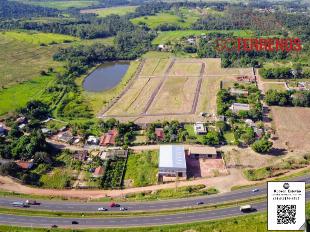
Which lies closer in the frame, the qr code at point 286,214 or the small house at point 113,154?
the qr code at point 286,214

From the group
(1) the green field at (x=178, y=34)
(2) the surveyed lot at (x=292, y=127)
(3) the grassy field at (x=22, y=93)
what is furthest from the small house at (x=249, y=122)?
(1) the green field at (x=178, y=34)

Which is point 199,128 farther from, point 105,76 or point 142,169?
point 105,76

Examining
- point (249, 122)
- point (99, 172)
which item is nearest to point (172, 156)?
point (99, 172)

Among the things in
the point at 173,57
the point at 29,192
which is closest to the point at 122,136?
the point at 29,192

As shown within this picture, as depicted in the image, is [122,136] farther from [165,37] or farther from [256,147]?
[165,37]

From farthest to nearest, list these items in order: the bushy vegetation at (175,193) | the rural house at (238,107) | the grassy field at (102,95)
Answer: the grassy field at (102,95) < the rural house at (238,107) < the bushy vegetation at (175,193)

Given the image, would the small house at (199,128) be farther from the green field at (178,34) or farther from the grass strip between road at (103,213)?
the green field at (178,34)

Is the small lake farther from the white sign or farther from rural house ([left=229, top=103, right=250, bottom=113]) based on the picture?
the white sign
